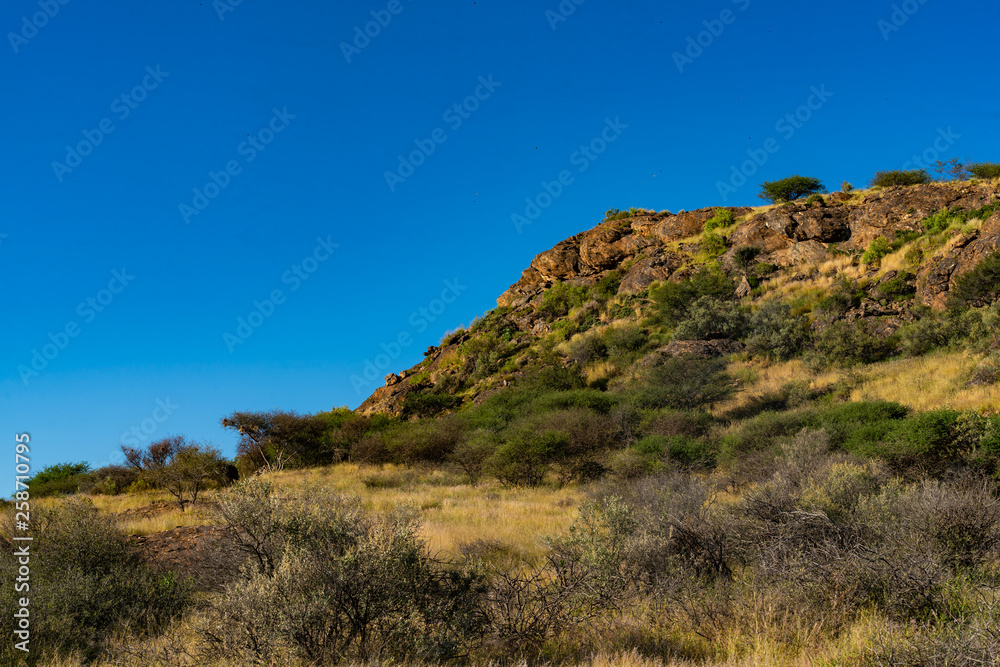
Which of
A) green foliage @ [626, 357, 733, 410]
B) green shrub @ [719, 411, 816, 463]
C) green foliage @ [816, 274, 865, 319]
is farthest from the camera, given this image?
green foliage @ [816, 274, 865, 319]

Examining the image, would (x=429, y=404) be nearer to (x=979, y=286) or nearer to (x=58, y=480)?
(x=58, y=480)

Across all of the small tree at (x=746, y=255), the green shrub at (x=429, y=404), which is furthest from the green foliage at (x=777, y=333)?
the green shrub at (x=429, y=404)

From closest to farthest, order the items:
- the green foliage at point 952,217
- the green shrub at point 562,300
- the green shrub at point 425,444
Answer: the green shrub at point 425,444, the green foliage at point 952,217, the green shrub at point 562,300

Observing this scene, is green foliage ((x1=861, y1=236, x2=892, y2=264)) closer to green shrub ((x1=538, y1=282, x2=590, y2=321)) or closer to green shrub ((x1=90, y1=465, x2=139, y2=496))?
green shrub ((x1=538, y1=282, x2=590, y2=321))

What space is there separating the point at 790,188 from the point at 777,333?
85.5ft

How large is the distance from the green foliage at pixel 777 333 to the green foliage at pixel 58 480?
3314 centimetres

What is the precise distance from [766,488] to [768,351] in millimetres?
21878

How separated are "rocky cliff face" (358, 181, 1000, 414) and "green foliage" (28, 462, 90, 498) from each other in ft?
57.5

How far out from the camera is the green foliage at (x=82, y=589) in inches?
216

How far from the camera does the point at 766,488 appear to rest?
8.01 m

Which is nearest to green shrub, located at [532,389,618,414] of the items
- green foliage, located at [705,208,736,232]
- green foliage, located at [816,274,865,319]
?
green foliage, located at [816,274,865,319]

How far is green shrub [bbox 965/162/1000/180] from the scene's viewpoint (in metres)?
34.7

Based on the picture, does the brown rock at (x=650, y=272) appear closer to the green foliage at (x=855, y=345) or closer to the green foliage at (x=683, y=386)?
the green foliage at (x=683, y=386)

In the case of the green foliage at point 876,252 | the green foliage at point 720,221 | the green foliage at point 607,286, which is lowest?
the green foliage at point 876,252
